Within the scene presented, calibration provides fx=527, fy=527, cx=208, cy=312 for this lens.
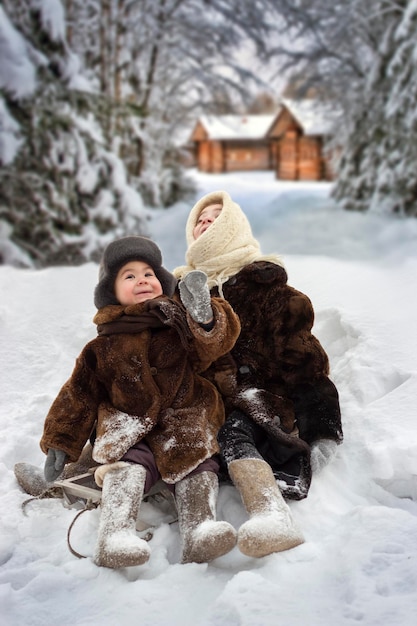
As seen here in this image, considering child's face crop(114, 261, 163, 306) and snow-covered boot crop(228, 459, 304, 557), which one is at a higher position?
child's face crop(114, 261, 163, 306)

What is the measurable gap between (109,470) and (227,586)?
2.17 ft

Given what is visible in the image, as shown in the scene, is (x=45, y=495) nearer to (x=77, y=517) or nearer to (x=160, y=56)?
(x=77, y=517)

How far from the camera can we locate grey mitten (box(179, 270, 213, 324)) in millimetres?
2047

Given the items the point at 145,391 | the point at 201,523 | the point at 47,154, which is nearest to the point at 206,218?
the point at 145,391

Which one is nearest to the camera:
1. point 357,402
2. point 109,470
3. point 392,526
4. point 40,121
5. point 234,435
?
point 392,526

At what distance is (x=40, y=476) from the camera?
225 centimetres

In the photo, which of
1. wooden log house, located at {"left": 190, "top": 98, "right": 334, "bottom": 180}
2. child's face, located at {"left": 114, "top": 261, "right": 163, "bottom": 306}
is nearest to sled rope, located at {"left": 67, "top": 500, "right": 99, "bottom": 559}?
child's face, located at {"left": 114, "top": 261, "right": 163, "bottom": 306}

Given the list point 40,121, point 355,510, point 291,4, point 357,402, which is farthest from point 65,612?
point 291,4

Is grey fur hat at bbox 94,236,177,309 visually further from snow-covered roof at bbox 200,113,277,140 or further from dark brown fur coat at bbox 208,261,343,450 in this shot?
snow-covered roof at bbox 200,113,277,140

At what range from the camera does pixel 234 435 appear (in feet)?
7.11

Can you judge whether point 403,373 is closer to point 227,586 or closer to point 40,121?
point 227,586

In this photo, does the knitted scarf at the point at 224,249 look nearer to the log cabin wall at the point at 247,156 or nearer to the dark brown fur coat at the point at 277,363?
the dark brown fur coat at the point at 277,363

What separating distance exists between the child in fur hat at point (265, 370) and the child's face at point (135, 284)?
0.20m

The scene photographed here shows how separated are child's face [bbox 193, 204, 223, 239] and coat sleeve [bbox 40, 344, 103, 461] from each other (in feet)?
2.62
